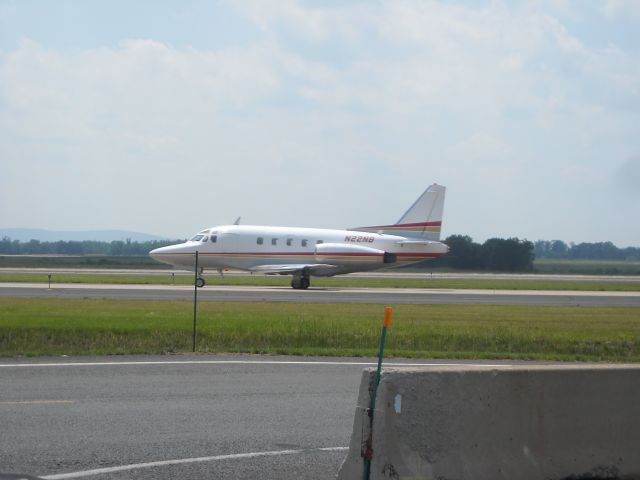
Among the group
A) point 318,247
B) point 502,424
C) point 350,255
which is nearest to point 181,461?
point 502,424

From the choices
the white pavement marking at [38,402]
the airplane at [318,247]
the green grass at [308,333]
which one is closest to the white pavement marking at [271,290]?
the airplane at [318,247]

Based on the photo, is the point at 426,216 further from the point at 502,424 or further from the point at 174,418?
the point at 502,424

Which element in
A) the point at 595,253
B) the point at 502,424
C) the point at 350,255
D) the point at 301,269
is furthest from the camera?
the point at 595,253

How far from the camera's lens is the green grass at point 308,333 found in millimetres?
18594

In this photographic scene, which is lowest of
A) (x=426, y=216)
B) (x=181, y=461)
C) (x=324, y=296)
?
(x=181, y=461)

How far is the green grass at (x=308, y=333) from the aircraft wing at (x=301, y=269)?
2010 centimetres

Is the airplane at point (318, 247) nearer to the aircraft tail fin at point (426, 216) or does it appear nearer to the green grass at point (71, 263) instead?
the aircraft tail fin at point (426, 216)

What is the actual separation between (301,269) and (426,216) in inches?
316

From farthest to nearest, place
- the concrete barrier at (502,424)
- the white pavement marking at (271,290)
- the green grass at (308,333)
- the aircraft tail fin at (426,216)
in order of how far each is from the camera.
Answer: the aircraft tail fin at (426,216)
the white pavement marking at (271,290)
the green grass at (308,333)
the concrete barrier at (502,424)

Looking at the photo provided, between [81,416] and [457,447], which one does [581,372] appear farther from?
[81,416]

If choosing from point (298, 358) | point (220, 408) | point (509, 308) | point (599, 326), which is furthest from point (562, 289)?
point (220, 408)

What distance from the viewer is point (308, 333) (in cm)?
2072

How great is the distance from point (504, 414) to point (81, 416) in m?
4.81

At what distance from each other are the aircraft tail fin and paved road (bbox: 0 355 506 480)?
118 feet
